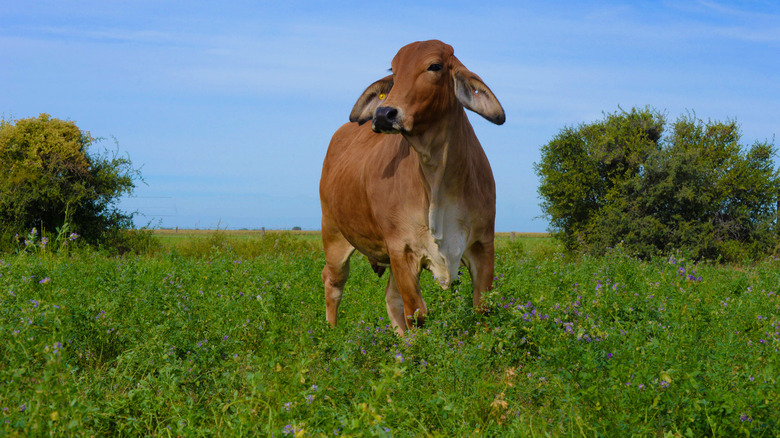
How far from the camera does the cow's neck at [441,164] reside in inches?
191

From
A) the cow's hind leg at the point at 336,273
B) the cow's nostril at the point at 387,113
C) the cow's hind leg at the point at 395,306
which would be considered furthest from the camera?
the cow's hind leg at the point at 336,273

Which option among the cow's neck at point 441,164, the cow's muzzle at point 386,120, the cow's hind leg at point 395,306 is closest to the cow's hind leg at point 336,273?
the cow's hind leg at point 395,306

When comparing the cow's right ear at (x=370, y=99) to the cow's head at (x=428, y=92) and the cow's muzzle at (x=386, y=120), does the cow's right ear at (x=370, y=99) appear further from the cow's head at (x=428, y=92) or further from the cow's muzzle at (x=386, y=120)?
the cow's muzzle at (x=386, y=120)

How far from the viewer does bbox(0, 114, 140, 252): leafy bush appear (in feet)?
61.0

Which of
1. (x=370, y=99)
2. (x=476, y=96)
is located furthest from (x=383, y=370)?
(x=370, y=99)

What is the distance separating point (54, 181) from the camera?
18906mm

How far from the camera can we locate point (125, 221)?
69.2 ft

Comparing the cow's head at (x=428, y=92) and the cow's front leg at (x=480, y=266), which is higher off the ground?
the cow's head at (x=428, y=92)

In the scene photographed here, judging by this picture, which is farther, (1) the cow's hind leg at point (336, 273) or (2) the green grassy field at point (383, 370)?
(1) the cow's hind leg at point (336, 273)

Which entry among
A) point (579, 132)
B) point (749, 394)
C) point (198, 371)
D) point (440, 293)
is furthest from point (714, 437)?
point (579, 132)

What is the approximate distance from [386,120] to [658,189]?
20245mm

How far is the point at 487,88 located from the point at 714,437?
2712mm

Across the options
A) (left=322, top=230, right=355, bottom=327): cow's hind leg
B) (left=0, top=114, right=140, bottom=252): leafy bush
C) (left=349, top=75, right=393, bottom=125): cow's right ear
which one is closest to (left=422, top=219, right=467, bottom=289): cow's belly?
(left=349, top=75, right=393, bottom=125): cow's right ear

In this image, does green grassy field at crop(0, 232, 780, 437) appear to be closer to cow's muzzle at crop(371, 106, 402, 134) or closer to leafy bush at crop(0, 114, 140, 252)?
cow's muzzle at crop(371, 106, 402, 134)
